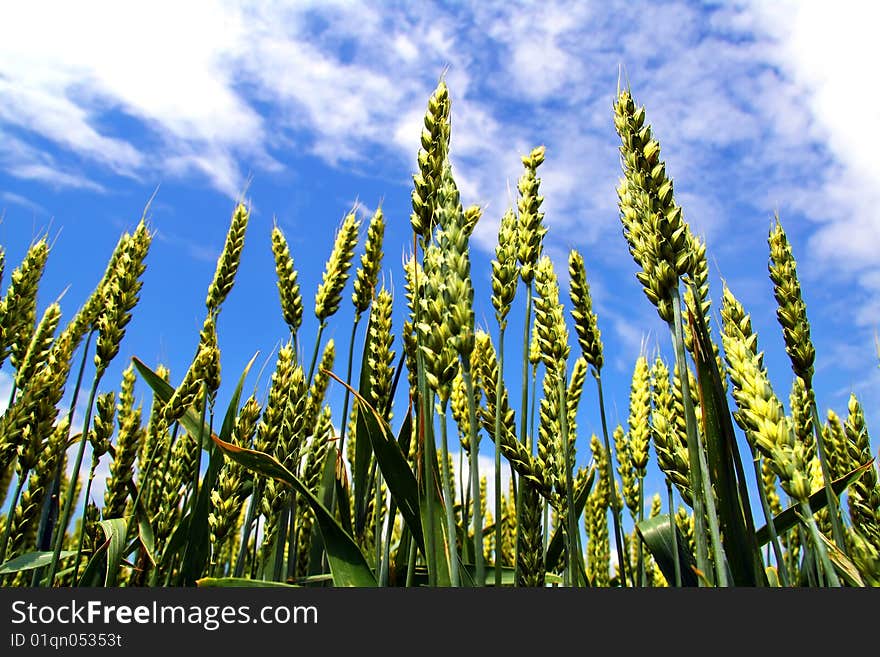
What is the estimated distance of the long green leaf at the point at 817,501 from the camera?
191 centimetres

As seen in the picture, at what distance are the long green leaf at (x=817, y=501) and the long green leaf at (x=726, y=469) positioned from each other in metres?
0.31

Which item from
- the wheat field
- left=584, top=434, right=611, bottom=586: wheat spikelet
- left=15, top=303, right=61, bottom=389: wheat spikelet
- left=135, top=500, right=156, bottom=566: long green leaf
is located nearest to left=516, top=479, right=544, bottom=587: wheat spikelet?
the wheat field

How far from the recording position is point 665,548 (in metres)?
2.11

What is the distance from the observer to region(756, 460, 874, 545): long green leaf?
1914mm

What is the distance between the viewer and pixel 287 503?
2.37m

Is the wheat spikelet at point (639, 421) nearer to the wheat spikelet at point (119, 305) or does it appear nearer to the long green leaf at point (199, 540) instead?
the long green leaf at point (199, 540)

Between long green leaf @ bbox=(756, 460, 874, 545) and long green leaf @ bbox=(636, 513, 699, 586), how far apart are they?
0.30m

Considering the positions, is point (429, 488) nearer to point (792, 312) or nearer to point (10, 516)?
point (792, 312)

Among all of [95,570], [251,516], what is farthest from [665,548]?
[95,570]

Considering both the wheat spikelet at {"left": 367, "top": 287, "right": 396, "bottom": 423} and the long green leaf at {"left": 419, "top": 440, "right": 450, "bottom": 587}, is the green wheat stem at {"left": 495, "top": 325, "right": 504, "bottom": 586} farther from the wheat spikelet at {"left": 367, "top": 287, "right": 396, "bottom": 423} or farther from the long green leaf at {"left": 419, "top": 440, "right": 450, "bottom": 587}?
the wheat spikelet at {"left": 367, "top": 287, "right": 396, "bottom": 423}

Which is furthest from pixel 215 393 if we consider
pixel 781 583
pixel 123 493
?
pixel 781 583

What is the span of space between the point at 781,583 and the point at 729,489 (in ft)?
2.40

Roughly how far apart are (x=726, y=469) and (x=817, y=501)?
64 centimetres

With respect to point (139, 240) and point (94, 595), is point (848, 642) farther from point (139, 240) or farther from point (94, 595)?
point (139, 240)
